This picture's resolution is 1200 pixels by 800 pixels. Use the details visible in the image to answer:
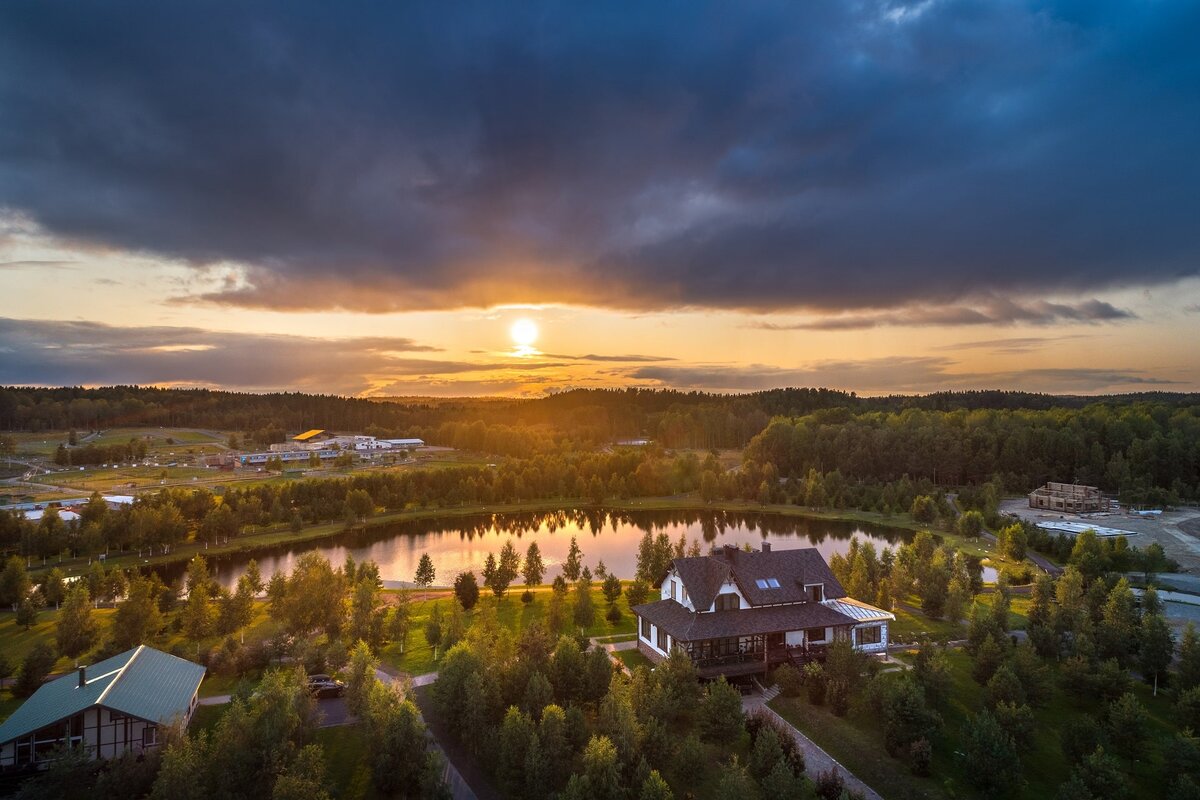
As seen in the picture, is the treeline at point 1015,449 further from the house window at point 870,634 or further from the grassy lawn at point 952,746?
the house window at point 870,634

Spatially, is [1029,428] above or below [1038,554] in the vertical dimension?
above

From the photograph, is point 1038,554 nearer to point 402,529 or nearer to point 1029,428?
point 1029,428

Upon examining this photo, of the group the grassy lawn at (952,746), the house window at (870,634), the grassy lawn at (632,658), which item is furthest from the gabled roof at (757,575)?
the grassy lawn at (952,746)

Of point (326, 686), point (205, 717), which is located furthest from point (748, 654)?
point (205, 717)

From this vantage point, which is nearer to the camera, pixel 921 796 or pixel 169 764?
pixel 169 764

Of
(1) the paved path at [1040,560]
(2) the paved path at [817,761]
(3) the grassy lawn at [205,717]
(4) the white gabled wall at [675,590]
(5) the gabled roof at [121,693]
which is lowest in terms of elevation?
(1) the paved path at [1040,560]

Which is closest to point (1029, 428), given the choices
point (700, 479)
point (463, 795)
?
point (700, 479)

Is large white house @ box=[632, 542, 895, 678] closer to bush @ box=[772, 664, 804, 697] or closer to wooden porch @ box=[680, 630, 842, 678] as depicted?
wooden porch @ box=[680, 630, 842, 678]
